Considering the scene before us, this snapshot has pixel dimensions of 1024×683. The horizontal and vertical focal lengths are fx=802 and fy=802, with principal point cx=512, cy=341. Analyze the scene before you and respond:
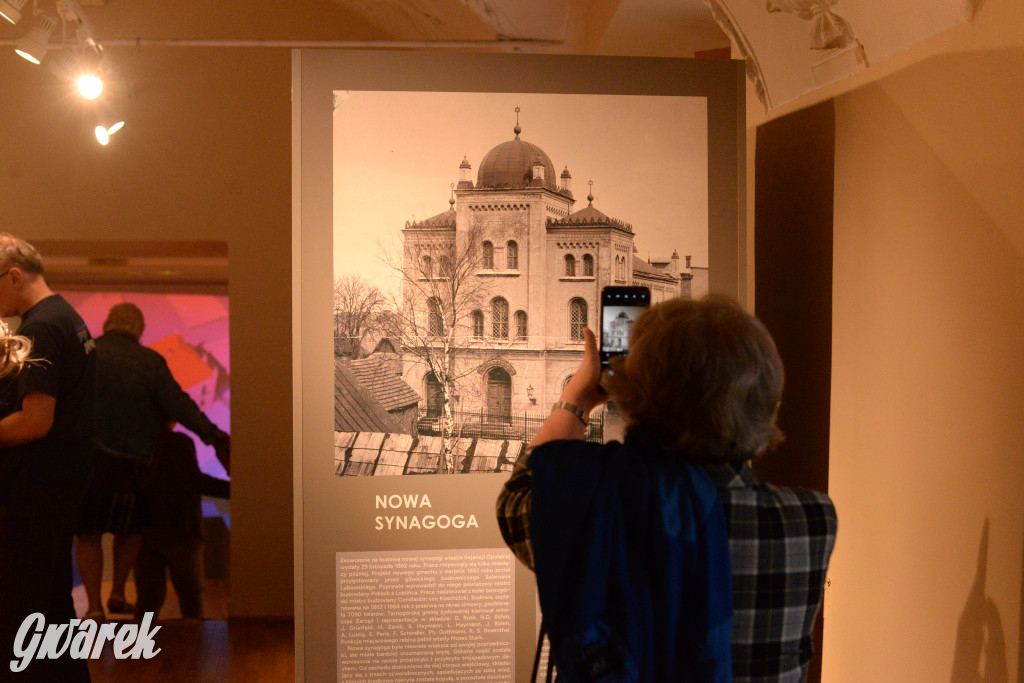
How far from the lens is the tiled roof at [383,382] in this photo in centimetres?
232

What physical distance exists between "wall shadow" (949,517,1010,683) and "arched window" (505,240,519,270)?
4.34 ft

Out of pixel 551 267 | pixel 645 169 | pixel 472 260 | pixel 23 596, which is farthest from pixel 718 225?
pixel 23 596

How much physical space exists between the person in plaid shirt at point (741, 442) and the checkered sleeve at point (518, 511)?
11 cm

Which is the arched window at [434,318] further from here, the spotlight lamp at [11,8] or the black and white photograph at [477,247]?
the spotlight lamp at [11,8]

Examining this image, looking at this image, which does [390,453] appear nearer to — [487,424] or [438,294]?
[487,424]

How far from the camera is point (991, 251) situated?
5.15ft

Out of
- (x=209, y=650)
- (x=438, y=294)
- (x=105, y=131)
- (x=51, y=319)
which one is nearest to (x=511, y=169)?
(x=438, y=294)

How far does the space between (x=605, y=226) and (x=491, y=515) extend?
36.0 inches

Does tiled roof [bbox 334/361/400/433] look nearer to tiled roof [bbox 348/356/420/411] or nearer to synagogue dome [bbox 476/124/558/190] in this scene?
tiled roof [bbox 348/356/420/411]

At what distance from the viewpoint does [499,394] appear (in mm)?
2338

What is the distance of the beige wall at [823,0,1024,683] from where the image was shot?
152cm

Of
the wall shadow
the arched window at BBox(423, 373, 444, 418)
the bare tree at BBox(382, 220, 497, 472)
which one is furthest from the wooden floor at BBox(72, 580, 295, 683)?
the wall shadow

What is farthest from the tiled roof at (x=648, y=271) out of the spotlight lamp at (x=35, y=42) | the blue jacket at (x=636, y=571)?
the spotlight lamp at (x=35, y=42)

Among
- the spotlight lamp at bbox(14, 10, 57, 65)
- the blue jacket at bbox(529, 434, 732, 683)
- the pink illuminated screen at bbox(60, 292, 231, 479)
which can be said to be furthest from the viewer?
the pink illuminated screen at bbox(60, 292, 231, 479)
